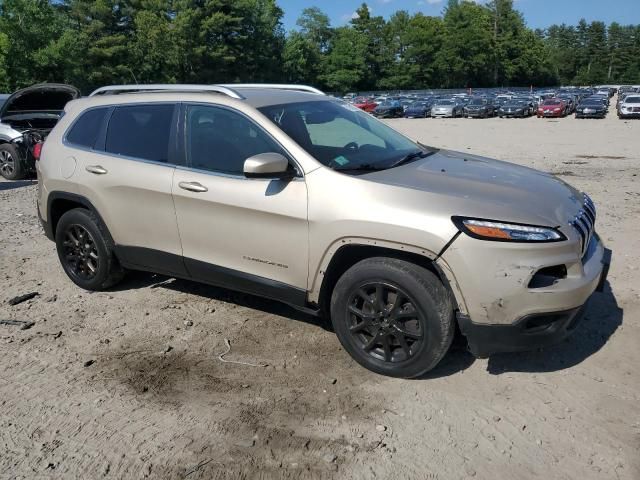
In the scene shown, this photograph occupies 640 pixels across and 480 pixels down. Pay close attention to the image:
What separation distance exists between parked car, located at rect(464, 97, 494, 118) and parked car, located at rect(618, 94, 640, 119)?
981 cm

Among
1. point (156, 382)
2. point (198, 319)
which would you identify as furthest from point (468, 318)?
point (198, 319)

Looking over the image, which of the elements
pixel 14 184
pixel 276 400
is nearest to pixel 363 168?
pixel 276 400

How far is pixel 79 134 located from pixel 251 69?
76.3 meters

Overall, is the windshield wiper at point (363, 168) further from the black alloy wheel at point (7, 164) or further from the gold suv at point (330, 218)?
the black alloy wheel at point (7, 164)

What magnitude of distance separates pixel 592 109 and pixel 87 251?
39.4 m

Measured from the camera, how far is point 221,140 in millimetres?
4117

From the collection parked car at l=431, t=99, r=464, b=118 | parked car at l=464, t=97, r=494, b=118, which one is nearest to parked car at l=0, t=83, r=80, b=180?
parked car at l=464, t=97, r=494, b=118

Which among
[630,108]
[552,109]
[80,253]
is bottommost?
[552,109]

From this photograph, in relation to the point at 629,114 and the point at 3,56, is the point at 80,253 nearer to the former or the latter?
the point at 629,114

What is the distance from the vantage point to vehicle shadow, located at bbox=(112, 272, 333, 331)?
4652 millimetres

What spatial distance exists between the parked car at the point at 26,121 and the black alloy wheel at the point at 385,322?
9413 mm

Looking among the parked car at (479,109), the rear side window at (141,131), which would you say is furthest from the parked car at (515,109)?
the rear side window at (141,131)

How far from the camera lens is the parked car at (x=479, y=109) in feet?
142

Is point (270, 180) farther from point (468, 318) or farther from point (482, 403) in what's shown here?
point (482, 403)
